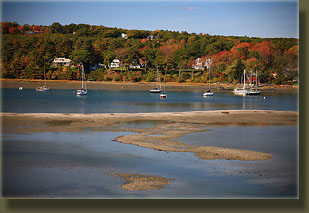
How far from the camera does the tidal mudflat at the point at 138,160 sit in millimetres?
17578

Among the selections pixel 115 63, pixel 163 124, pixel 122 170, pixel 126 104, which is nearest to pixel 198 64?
pixel 115 63

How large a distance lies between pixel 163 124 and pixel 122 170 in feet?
53.6

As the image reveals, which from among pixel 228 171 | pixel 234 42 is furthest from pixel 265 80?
pixel 228 171

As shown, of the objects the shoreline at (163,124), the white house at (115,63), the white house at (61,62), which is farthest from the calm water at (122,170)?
the white house at (115,63)

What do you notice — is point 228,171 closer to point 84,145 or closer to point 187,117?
point 84,145

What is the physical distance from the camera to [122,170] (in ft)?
68.4

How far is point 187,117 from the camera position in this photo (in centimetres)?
4250

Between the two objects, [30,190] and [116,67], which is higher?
[116,67]

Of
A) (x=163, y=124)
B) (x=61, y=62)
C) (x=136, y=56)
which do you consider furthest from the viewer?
(x=136, y=56)

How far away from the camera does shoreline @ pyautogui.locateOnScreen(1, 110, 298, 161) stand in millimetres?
25534

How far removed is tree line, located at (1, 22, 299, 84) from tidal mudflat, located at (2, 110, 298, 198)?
76.4 metres

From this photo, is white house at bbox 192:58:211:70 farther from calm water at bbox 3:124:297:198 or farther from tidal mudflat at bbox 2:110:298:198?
calm water at bbox 3:124:297:198

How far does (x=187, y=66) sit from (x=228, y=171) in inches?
4209

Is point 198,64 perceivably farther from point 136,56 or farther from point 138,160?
point 138,160
